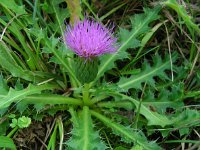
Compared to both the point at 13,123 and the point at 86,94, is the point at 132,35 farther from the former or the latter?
the point at 13,123

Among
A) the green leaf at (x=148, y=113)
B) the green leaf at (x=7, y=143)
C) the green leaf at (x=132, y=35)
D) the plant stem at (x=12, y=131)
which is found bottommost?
the green leaf at (x=7, y=143)

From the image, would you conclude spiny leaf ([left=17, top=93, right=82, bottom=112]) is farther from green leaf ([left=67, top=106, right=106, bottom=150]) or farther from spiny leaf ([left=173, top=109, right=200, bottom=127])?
spiny leaf ([left=173, top=109, right=200, bottom=127])

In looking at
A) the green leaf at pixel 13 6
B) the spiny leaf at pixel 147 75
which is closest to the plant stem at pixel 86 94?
the spiny leaf at pixel 147 75

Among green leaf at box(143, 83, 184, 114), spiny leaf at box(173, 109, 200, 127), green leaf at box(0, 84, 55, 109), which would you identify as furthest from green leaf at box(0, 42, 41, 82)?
spiny leaf at box(173, 109, 200, 127)

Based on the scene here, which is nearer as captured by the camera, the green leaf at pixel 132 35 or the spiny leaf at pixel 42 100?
the spiny leaf at pixel 42 100

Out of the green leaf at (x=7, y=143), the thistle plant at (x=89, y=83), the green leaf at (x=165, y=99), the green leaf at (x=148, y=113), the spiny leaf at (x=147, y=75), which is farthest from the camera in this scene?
the spiny leaf at (x=147, y=75)

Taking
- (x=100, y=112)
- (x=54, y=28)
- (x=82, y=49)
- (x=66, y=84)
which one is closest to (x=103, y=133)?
(x=100, y=112)

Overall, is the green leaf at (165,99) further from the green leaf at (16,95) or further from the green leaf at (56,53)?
the green leaf at (16,95)

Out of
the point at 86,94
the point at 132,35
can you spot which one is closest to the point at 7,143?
the point at 86,94
